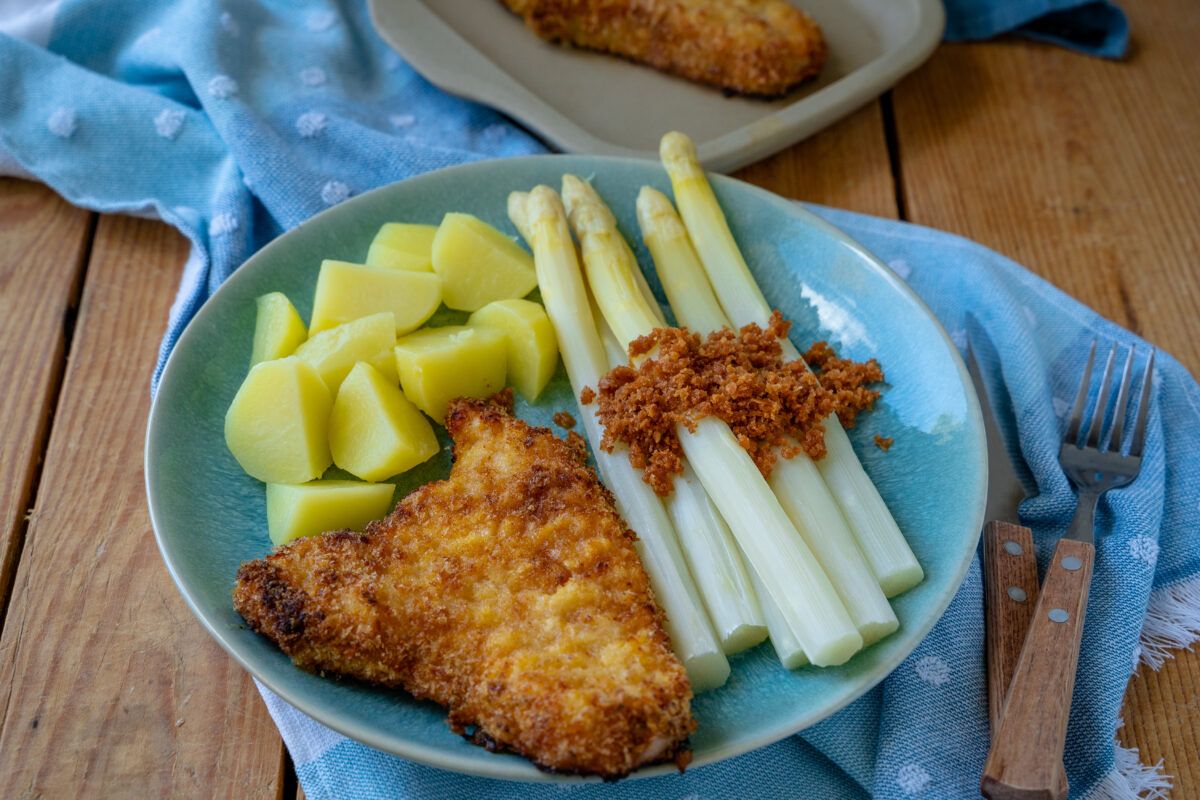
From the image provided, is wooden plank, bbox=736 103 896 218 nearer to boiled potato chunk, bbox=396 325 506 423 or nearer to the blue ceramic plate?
the blue ceramic plate

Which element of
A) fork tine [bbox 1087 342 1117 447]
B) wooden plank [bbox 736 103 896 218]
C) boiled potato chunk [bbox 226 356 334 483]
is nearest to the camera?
boiled potato chunk [bbox 226 356 334 483]

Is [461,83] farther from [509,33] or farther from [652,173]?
[652,173]

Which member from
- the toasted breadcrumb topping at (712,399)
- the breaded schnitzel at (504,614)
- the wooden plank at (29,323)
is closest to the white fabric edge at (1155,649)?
the toasted breadcrumb topping at (712,399)

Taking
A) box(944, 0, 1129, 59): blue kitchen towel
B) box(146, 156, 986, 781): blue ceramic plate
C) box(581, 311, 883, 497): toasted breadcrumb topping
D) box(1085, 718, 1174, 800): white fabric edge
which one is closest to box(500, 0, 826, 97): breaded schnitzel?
box(944, 0, 1129, 59): blue kitchen towel

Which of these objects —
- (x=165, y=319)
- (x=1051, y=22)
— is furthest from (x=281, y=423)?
(x=1051, y=22)

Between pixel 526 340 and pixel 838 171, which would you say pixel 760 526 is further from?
pixel 838 171

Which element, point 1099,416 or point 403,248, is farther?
point 403,248
